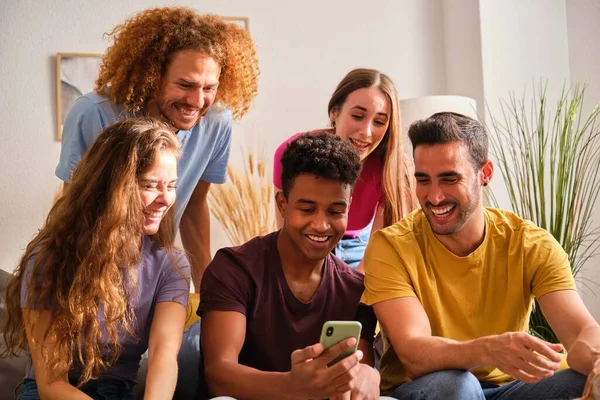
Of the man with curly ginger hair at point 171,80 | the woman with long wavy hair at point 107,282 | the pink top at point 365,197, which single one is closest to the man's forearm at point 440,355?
the woman with long wavy hair at point 107,282

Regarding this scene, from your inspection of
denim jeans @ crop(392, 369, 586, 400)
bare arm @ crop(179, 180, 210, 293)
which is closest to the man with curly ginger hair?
bare arm @ crop(179, 180, 210, 293)

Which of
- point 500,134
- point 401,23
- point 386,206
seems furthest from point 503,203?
point 386,206

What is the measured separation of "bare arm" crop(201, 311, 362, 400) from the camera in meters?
1.87

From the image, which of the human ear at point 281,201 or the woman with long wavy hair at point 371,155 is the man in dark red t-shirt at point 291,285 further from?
the woman with long wavy hair at point 371,155

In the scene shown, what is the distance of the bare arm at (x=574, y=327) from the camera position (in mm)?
2033

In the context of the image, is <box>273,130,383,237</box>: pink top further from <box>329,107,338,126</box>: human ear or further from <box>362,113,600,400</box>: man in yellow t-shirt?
<box>362,113,600,400</box>: man in yellow t-shirt

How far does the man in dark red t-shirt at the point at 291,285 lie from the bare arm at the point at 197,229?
87 centimetres

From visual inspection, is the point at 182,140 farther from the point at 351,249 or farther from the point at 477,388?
the point at 477,388

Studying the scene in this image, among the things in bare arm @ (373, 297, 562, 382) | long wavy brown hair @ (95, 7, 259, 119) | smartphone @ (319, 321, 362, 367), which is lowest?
bare arm @ (373, 297, 562, 382)

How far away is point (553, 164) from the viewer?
3855mm

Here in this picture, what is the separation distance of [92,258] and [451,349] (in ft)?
3.03

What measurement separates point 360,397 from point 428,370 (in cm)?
19

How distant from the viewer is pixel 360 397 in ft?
6.58

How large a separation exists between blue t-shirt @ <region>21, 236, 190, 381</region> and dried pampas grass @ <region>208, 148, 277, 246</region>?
69.0 inches
